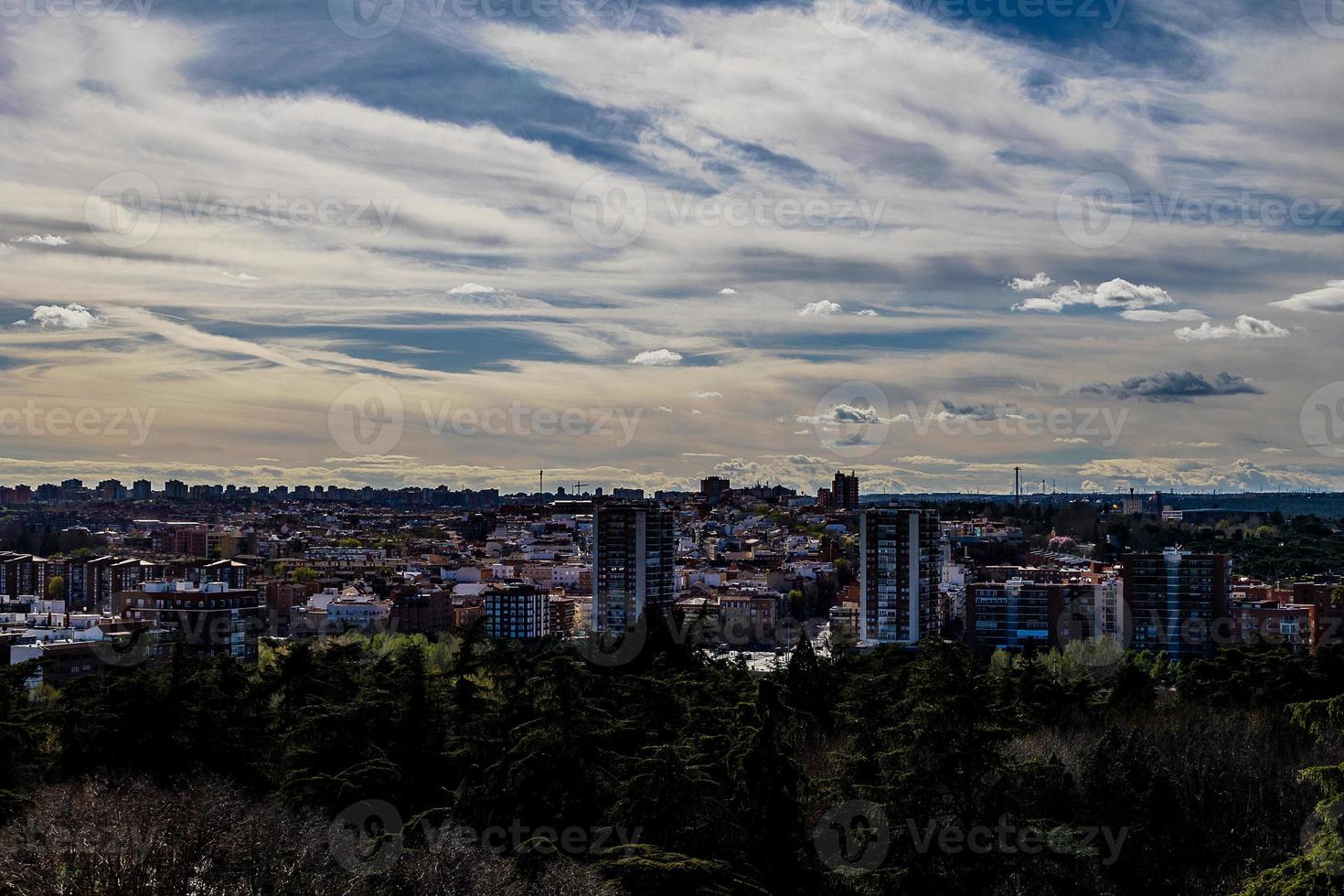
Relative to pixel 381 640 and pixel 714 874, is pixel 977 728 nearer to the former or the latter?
pixel 714 874

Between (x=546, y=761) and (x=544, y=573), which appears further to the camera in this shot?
(x=544, y=573)

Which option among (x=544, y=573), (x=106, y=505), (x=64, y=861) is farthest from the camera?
(x=106, y=505)

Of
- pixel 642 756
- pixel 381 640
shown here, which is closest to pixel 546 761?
pixel 642 756

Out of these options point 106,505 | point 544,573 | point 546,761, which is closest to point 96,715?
point 546,761

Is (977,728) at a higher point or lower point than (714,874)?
higher

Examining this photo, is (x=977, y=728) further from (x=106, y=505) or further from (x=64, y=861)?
(x=106, y=505)

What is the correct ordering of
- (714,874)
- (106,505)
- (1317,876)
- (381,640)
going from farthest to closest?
(106,505) < (381,640) < (714,874) < (1317,876)
